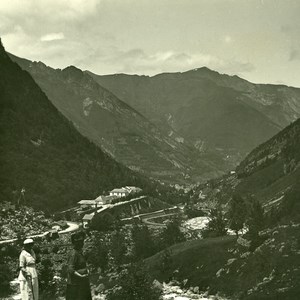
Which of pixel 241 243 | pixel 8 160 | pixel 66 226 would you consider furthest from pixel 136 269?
pixel 8 160

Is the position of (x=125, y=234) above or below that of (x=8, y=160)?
below

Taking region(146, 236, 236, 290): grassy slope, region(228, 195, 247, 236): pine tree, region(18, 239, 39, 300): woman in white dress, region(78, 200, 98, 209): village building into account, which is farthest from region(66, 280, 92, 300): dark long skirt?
region(78, 200, 98, 209): village building

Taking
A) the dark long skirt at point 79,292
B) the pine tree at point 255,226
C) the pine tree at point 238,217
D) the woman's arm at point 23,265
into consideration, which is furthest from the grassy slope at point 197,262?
the dark long skirt at point 79,292

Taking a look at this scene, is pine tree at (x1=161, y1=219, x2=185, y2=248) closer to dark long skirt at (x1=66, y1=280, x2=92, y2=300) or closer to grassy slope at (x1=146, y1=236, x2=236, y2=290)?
grassy slope at (x1=146, y1=236, x2=236, y2=290)

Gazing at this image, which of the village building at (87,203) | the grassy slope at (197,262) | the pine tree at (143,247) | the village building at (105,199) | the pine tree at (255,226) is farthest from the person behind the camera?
the village building at (105,199)

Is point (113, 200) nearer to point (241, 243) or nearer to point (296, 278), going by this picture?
point (241, 243)

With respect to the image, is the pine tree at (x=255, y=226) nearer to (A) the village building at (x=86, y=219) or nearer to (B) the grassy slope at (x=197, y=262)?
(B) the grassy slope at (x=197, y=262)

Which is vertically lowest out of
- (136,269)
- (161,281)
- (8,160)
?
(161,281)

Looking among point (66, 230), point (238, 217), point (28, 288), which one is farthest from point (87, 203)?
point (28, 288)
